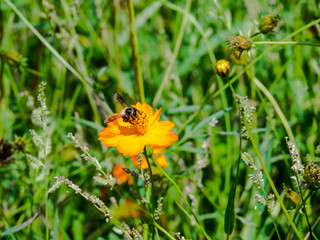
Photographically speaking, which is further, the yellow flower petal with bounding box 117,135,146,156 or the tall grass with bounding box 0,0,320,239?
the tall grass with bounding box 0,0,320,239

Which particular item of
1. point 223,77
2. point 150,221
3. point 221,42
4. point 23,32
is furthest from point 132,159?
point 23,32

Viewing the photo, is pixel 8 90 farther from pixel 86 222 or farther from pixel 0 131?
pixel 86 222

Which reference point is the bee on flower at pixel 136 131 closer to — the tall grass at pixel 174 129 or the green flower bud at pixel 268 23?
the tall grass at pixel 174 129

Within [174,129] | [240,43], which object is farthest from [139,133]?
[240,43]

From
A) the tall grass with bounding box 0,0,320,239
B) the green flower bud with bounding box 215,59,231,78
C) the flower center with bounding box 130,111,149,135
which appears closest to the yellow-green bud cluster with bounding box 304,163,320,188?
the tall grass with bounding box 0,0,320,239

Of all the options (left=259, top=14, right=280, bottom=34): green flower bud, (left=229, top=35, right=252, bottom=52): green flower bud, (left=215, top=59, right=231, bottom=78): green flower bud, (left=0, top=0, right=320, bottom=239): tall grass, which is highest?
(left=259, top=14, right=280, bottom=34): green flower bud

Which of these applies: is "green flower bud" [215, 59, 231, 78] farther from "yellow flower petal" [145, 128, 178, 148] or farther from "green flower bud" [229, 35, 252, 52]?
"yellow flower petal" [145, 128, 178, 148]
